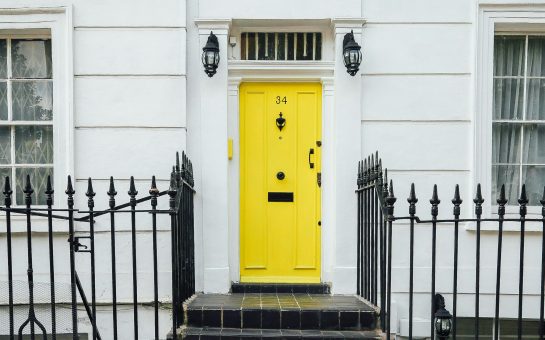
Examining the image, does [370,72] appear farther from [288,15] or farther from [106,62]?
[106,62]

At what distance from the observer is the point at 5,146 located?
225 inches

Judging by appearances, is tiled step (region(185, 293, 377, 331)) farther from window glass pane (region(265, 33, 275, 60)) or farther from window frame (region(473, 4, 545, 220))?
window glass pane (region(265, 33, 275, 60))

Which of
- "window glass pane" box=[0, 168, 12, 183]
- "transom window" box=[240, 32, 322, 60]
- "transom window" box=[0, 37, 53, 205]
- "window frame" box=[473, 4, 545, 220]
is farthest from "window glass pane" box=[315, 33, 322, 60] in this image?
"window glass pane" box=[0, 168, 12, 183]

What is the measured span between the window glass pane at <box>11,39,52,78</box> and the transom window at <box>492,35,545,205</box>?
4741 mm

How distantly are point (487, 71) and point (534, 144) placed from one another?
3.14 feet

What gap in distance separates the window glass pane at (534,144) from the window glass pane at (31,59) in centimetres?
508

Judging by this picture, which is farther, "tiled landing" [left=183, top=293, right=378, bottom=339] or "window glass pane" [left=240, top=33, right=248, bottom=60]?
"window glass pane" [left=240, top=33, right=248, bottom=60]

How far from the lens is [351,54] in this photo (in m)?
5.40

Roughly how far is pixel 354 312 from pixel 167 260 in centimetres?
198

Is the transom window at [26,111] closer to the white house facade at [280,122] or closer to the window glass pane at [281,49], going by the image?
the white house facade at [280,122]

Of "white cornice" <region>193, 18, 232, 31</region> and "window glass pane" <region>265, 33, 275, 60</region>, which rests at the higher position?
"white cornice" <region>193, 18, 232, 31</region>

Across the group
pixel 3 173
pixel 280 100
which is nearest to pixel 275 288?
pixel 280 100

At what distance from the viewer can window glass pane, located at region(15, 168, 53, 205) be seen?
5.67 m

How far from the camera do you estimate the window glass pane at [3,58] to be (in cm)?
570
